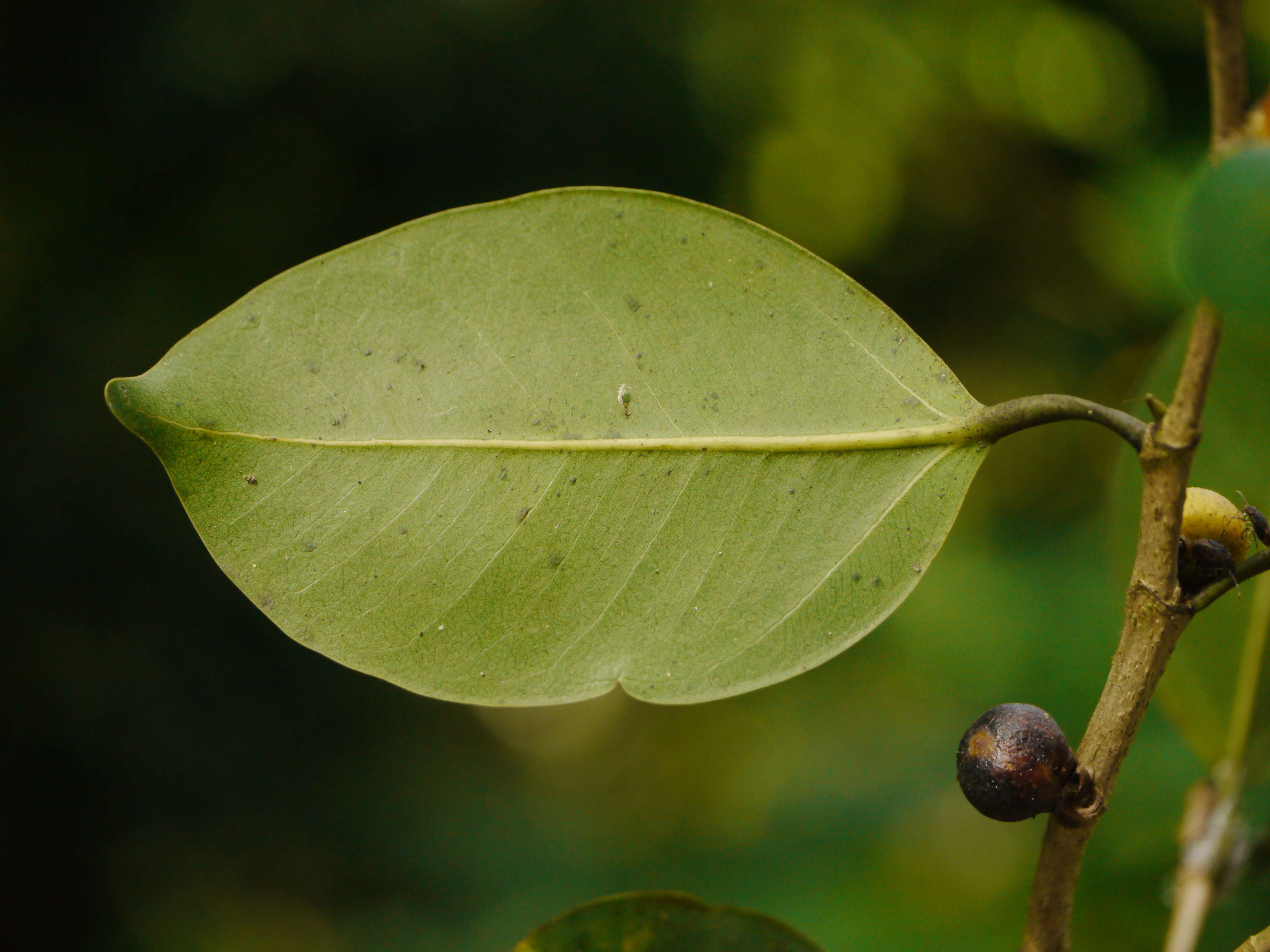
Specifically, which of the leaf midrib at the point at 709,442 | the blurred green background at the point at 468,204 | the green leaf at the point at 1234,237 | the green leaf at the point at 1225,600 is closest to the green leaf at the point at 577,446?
the leaf midrib at the point at 709,442

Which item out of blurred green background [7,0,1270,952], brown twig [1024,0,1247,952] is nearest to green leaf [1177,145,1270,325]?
brown twig [1024,0,1247,952]

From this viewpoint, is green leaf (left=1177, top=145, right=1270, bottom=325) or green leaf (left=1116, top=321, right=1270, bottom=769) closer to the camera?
green leaf (left=1177, top=145, right=1270, bottom=325)

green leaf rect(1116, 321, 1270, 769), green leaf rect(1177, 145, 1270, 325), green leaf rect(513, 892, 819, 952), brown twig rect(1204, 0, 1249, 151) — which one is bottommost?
green leaf rect(513, 892, 819, 952)

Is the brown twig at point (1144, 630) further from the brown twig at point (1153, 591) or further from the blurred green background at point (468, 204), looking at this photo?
the blurred green background at point (468, 204)

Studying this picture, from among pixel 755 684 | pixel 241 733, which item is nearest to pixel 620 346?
pixel 755 684

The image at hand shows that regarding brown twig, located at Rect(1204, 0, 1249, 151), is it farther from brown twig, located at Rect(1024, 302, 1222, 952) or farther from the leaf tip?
the leaf tip

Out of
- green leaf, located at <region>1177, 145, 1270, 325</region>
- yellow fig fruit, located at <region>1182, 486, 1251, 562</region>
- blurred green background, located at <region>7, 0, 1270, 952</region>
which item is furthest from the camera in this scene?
blurred green background, located at <region>7, 0, 1270, 952</region>
